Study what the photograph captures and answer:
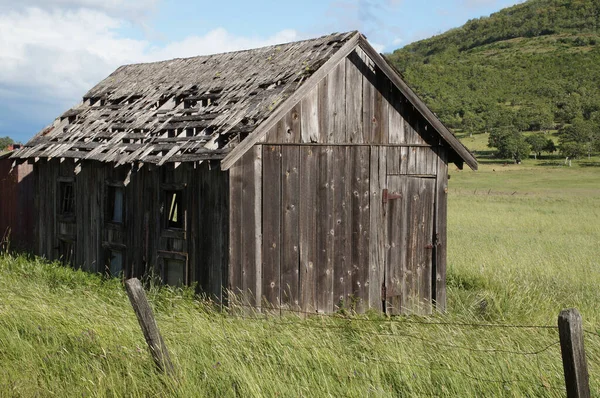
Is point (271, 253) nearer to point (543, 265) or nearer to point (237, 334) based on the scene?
point (237, 334)

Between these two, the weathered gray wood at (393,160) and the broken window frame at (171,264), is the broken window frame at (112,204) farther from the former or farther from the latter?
the weathered gray wood at (393,160)

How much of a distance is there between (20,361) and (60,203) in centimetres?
884

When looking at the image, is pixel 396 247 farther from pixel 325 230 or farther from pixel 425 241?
pixel 325 230

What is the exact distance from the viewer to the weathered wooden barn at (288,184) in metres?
11.3

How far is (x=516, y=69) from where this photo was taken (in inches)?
5605

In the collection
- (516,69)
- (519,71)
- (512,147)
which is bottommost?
(512,147)

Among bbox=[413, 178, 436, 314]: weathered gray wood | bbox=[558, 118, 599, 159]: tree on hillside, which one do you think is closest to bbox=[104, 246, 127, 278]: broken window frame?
bbox=[413, 178, 436, 314]: weathered gray wood

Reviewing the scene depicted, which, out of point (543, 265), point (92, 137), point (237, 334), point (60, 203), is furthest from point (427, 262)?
point (60, 203)

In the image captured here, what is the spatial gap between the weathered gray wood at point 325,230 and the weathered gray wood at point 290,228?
0.39 meters

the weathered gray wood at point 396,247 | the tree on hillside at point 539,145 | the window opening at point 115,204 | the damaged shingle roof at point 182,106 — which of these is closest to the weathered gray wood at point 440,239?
the weathered gray wood at point 396,247

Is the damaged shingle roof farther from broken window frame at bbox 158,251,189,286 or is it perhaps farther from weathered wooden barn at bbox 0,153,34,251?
weathered wooden barn at bbox 0,153,34,251

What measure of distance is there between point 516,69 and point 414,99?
5418 inches

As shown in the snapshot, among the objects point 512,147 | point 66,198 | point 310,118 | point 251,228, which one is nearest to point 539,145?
point 512,147

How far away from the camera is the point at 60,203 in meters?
15.9
